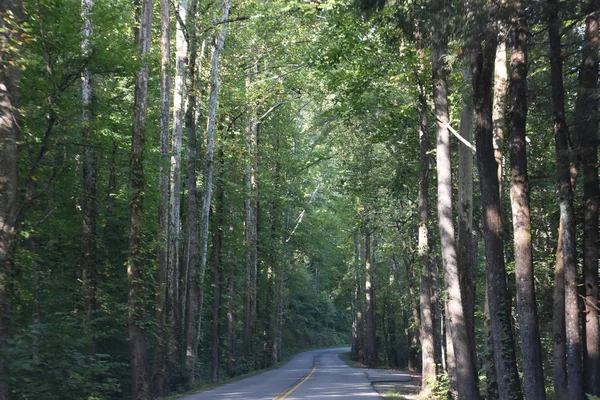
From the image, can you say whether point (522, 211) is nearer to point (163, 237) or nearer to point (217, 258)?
point (163, 237)

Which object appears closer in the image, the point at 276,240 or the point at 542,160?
the point at 542,160

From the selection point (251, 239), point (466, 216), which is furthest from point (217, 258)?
point (466, 216)

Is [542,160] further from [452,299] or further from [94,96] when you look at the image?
[94,96]

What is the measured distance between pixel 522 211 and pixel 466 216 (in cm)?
272

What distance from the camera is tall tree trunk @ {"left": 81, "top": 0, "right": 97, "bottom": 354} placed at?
16359mm

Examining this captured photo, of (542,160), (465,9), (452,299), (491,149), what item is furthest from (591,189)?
(542,160)

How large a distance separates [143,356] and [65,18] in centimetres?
881

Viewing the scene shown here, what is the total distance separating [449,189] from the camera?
1515cm

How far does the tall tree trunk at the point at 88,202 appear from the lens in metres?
16.4

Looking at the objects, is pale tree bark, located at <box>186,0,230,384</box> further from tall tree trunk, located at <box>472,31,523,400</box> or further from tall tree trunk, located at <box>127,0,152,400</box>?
tall tree trunk, located at <box>472,31,523,400</box>

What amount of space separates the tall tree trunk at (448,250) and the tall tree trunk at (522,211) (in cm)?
158

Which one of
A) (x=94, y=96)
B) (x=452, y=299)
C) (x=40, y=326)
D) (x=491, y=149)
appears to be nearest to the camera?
(x=40, y=326)

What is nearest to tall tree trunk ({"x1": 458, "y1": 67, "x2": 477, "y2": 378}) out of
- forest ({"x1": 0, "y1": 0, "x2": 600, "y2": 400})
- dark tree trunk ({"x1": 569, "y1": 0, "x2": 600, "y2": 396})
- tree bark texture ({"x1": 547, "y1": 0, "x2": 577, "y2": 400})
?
forest ({"x1": 0, "y1": 0, "x2": 600, "y2": 400})

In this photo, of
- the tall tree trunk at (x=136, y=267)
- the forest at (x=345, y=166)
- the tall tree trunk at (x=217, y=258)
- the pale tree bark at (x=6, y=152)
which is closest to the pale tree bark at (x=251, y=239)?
the tall tree trunk at (x=217, y=258)
